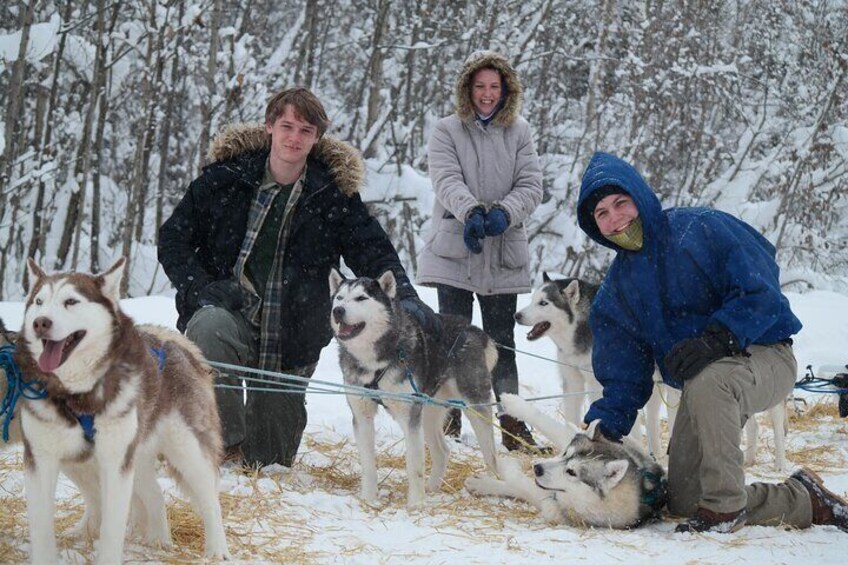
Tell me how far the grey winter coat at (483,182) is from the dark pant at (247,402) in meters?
1.10

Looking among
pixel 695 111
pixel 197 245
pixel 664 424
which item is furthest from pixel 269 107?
pixel 695 111

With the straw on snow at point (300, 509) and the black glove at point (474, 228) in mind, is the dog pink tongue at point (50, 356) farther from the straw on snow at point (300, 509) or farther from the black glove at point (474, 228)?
the black glove at point (474, 228)

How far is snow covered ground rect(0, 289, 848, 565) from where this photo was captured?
8.65ft

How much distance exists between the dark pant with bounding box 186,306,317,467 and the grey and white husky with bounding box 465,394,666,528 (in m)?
1.19

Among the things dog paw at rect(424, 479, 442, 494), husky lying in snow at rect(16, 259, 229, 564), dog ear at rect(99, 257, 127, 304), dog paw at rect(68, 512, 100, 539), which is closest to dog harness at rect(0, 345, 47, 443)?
husky lying in snow at rect(16, 259, 229, 564)

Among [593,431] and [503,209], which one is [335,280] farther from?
[593,431]

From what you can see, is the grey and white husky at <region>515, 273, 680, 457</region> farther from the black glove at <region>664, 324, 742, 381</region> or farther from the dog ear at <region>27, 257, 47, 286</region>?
the dog ear at <region>27, 257, 47, 286</region>

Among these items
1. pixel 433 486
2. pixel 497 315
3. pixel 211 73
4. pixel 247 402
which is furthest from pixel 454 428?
pixel 211 73

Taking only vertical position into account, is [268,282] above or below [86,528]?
above

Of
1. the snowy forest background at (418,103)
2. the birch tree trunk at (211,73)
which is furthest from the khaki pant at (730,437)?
the birch tree trunk at (211,73)

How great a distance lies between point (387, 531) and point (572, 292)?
8.73 feet

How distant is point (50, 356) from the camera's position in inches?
81.3

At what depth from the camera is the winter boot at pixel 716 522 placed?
9.89 ft

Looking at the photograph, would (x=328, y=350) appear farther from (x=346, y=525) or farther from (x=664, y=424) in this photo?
(x=346, y=525)
